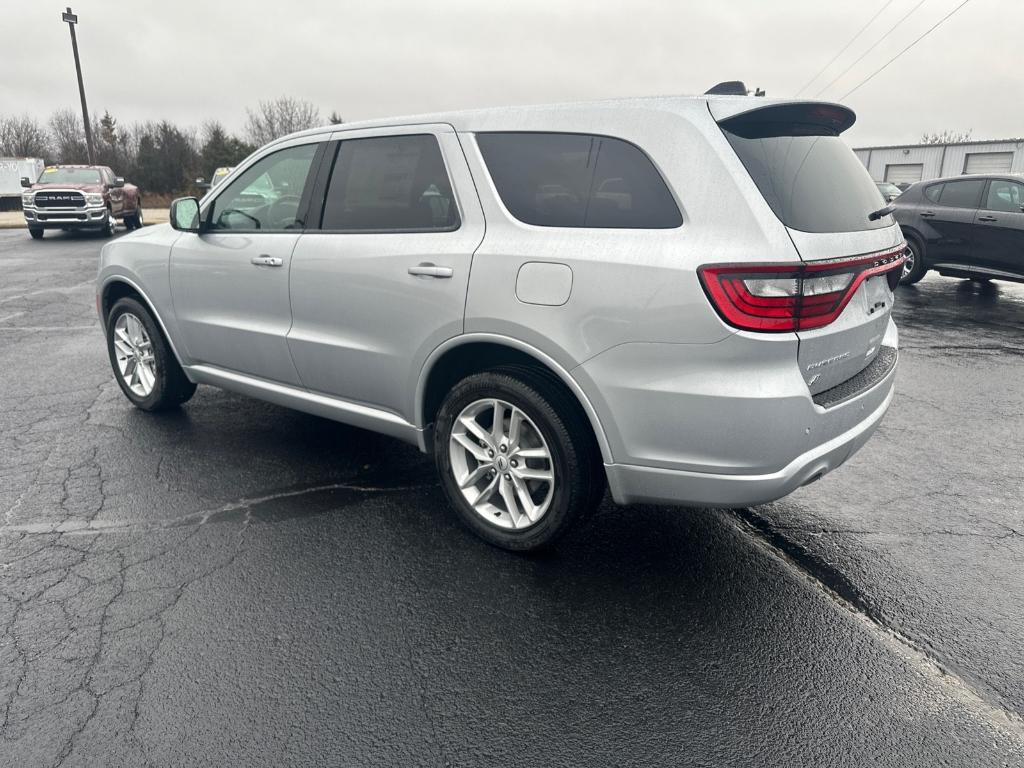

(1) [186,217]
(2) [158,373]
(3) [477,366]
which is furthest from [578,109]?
(2) [158,373]

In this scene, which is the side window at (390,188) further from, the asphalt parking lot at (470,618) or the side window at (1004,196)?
the side window at (1004,196)

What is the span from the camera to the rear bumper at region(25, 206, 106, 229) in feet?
64.5

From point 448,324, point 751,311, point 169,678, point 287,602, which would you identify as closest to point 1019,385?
point 751,311

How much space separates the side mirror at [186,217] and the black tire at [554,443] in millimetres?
2235

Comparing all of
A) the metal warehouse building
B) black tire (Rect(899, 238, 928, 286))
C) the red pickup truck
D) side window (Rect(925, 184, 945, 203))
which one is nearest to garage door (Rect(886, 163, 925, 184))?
the metal warehouse building

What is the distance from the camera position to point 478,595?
3068mm

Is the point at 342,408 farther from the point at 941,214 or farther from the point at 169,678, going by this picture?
the point at 941,214

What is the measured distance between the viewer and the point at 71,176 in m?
20.4

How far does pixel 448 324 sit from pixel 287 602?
1323 millimetres

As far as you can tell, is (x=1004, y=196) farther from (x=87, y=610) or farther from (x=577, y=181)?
(x=87, y=610)

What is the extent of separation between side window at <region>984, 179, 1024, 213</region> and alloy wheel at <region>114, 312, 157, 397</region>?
1039cm

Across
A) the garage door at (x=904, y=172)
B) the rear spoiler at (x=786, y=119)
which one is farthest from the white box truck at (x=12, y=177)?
the garage door at (x=904, y=172)

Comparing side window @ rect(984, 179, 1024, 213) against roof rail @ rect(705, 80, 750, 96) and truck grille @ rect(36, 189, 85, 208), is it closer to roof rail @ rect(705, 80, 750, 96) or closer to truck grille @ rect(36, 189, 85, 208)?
roof rail @ rect(705, 80, 750, 96)

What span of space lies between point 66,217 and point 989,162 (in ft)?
161
